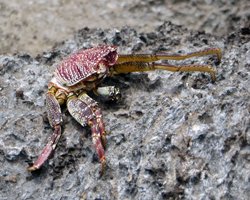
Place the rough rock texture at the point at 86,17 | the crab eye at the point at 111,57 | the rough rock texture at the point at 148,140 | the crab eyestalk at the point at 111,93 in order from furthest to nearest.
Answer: the rough rock texture at the point at 86,17 → the crab eye at the point at 111,57 → the crab eyestalk at the point at 111,93 → the rough rock texture at the point at 148,140

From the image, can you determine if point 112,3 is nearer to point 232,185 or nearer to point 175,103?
point 175,103

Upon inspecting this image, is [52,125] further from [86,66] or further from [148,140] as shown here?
[148,140]

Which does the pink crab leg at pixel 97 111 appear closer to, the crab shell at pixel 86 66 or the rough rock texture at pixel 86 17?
the crab shell at pixel 86 66

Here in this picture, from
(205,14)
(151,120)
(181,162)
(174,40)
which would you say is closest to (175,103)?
(151,120)

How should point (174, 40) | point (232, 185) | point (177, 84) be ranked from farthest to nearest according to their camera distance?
point (174, 40)
point (177, 84)
point (232, 185)

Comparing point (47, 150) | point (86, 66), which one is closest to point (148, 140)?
point (47, 150)

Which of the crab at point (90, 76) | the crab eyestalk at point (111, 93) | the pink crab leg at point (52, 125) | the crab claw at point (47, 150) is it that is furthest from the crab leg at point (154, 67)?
the crab claw at point (47, 150)
